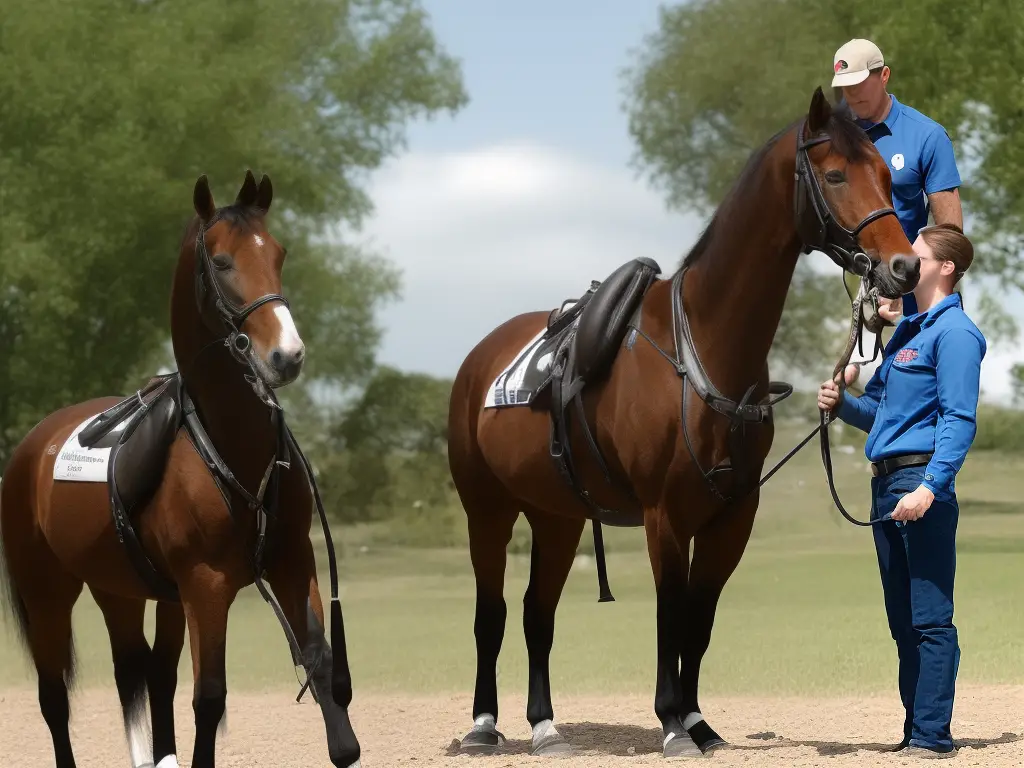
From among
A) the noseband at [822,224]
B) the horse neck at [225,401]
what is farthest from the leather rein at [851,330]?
the horse neck at [225,401]

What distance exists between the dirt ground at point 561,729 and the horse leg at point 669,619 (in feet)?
0.55

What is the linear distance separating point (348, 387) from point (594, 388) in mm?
20248

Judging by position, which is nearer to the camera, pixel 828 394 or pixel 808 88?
pixel 828 394

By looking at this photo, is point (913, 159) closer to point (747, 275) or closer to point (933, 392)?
point (747, 275)

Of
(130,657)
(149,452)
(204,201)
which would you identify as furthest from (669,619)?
(204,201)

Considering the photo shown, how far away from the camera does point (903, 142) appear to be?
6191 mm

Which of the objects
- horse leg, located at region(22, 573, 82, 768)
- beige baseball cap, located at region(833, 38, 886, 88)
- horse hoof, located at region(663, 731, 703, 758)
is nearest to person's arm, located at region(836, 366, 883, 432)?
beige baseball cap, located at region(833, 38, 886, 88)

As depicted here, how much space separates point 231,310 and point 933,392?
2649 mm

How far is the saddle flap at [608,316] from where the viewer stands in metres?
6.63

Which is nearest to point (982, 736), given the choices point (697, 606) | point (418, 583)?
point (697, 606)

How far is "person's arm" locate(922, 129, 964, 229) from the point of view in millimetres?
6121

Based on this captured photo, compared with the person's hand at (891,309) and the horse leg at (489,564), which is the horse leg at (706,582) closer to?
the person's hand at (891,309)

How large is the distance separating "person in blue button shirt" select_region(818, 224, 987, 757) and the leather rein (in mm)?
164

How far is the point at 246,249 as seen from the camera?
531cm
